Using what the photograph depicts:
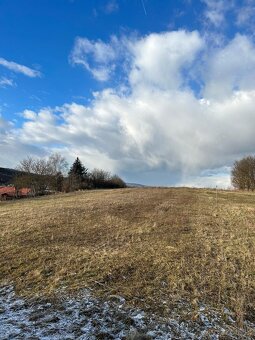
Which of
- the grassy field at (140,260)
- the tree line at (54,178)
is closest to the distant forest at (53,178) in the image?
the tree line at (54,178)

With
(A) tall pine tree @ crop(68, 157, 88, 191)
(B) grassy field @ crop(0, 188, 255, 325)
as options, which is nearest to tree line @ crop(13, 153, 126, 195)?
(A) tall pine tree @ crop(68, 157, 88, 191)

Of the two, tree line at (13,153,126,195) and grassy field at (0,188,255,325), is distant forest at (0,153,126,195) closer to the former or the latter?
tree line at (13,153,126,195)

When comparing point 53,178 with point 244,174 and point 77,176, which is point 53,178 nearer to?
point 77,176

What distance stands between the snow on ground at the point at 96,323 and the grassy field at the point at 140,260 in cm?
45

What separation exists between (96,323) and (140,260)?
4.56 m

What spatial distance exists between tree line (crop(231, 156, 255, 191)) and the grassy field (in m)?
68.4

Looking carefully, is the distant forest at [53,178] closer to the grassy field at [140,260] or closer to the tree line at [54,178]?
the tree line at [54,178]

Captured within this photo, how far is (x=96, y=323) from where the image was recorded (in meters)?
6.60

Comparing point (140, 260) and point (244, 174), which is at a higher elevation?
point (244, 174)

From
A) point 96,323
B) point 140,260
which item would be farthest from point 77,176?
point 96,323

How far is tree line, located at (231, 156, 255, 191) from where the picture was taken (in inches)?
3270

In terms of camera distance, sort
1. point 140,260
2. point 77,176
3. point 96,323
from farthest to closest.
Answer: point 77,176, point 140,260, point 96,323

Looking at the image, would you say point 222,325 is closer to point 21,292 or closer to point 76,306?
point 76,306

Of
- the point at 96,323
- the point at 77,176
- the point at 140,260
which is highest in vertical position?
the point at 77,176
